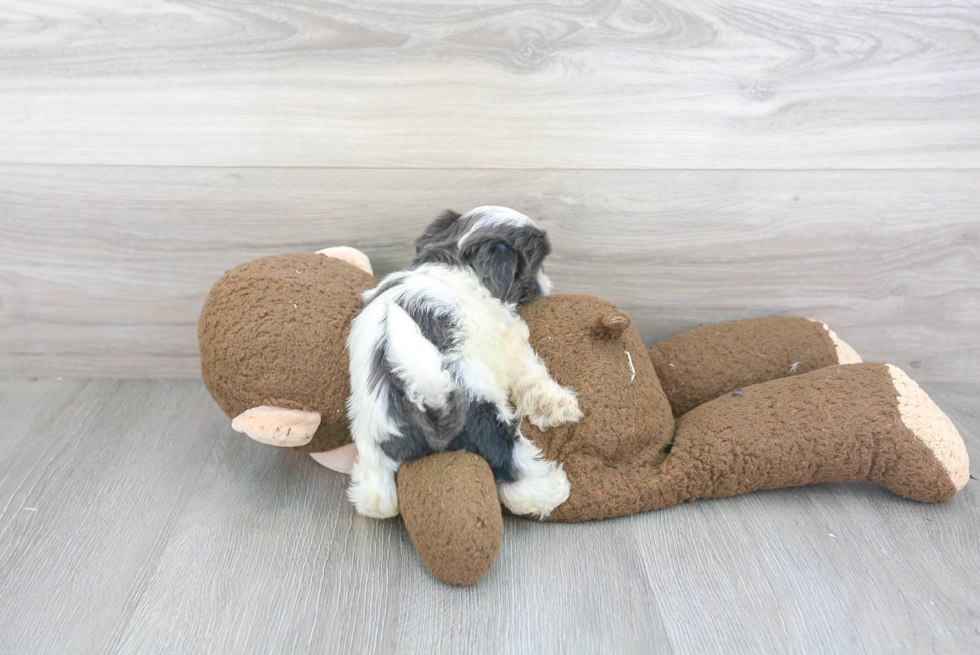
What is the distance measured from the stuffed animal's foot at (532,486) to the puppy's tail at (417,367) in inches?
6.5

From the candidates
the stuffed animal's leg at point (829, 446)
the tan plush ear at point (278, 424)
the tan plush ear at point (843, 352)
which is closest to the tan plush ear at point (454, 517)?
the tan plush ear at point (278, 424)

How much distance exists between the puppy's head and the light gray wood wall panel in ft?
0.70

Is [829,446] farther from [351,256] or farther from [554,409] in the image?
[351,256]

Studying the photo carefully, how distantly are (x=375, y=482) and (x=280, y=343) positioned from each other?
247 mm

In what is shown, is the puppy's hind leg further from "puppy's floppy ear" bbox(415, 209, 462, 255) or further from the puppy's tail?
"puppy's floppy ear" bbox(415, 209, 462, 255)

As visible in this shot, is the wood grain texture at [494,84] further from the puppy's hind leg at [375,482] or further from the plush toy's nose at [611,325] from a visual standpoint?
the puppy's hind leg at [375,482]

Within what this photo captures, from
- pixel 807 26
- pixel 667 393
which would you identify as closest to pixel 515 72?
pixel 807 26

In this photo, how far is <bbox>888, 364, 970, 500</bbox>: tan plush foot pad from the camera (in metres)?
0.97

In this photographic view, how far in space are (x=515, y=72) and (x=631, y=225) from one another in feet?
1.15

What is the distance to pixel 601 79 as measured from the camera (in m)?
1.13

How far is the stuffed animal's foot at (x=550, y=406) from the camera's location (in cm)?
94

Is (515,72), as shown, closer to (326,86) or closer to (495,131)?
(495,131)

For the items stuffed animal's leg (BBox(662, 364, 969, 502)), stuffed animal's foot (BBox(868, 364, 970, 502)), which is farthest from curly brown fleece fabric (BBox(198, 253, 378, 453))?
stuffed animal's foot (BBox(868, 364, 970, 502))

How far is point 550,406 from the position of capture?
3.10 ft
